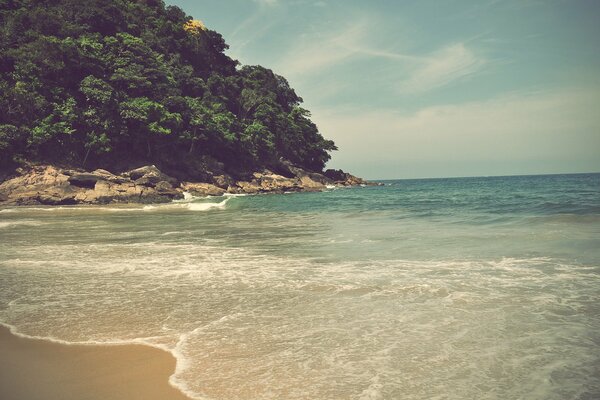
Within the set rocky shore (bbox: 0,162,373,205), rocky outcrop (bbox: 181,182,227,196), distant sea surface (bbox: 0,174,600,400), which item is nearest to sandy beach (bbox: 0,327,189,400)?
distant sea surface (bbox: 0,174,600,400)

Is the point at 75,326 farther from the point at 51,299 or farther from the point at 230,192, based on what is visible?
the point at 230,192

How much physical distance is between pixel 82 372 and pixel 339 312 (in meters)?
2.90

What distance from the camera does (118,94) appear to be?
1433 inches

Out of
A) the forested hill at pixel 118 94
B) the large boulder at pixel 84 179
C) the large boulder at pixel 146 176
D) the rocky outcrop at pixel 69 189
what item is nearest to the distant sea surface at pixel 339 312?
the rocky outcrop at pixel 69 189

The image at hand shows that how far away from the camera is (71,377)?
3258 mm

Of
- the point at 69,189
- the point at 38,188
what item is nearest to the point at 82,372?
the point at 69,189

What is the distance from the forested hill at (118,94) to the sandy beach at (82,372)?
34187 millimetres

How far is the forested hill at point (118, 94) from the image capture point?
32625 millimetres

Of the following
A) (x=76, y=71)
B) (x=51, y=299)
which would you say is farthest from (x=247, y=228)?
(x=76, y=71)

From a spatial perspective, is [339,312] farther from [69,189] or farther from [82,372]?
[69,189]

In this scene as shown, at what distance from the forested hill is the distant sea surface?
28.3 metres

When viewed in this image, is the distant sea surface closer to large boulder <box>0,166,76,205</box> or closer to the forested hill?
Result: large boulder <box>0,166,76,205</box>

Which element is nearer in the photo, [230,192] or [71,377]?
[71,377]

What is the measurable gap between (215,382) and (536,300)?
14.6 feet
